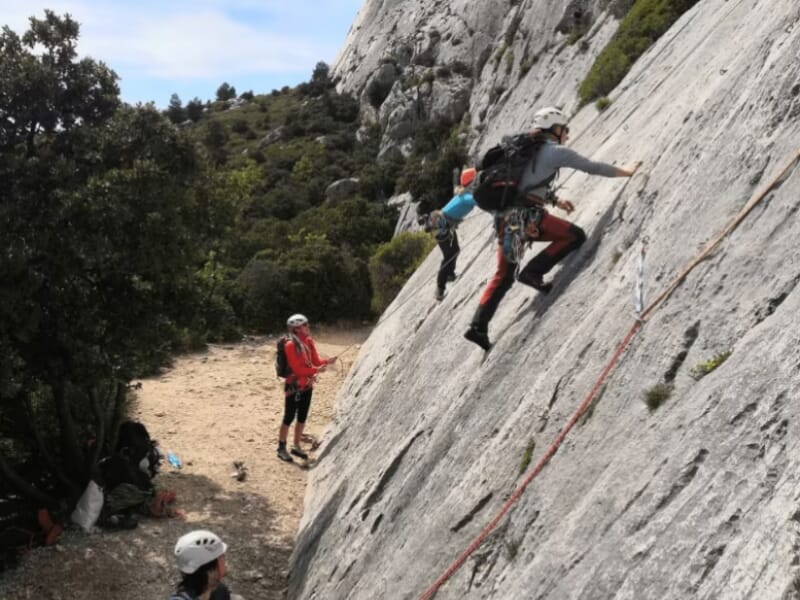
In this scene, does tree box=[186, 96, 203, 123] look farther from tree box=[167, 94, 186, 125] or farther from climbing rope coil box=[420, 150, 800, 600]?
climbing rope coil box=[420, 150, 800, 600]

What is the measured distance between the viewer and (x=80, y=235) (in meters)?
9.82

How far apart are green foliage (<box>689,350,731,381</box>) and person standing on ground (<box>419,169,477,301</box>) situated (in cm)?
573

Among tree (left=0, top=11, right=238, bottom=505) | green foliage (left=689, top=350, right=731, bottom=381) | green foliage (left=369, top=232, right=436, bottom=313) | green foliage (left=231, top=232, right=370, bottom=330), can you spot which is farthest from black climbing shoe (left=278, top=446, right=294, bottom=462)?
green foliage (left=231, top=232, right=370, bottom=330)

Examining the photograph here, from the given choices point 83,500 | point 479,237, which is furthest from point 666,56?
point 83,500

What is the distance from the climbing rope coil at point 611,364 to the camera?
513 cm

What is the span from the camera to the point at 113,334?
36.3 feet

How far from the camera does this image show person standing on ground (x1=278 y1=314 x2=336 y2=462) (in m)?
13.1

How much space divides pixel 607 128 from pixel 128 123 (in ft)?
25.7

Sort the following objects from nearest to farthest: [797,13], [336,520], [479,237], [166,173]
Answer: [797,13], [336,520], [166,173], [479,237]

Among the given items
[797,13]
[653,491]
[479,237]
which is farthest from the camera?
[479,237]

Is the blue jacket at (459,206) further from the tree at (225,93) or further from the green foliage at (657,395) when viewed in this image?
the tree at (225,93)

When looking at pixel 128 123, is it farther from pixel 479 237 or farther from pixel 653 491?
pixel 653 491

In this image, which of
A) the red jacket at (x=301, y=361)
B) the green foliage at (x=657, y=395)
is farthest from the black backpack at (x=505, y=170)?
the red jacket at (x=301, y=361)

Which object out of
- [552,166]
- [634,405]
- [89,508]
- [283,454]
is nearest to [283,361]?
[283,454]
